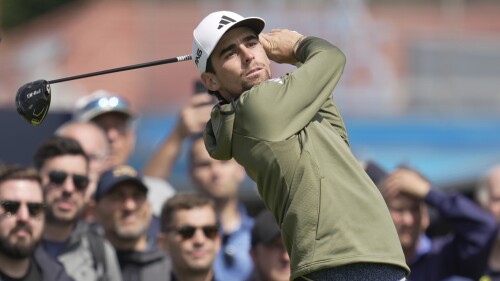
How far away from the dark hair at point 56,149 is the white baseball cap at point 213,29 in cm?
260

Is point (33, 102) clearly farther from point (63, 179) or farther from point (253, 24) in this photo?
point (63, 179)

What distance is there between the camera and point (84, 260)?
26.2 ft

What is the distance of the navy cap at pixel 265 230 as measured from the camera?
324 inches

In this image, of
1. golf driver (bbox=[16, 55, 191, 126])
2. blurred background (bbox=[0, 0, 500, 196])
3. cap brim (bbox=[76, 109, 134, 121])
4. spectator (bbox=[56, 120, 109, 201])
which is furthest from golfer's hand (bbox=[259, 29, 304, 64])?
blurred background (bbox=[0, 0, 500, 196])

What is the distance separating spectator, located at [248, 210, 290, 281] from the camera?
8.23 metres

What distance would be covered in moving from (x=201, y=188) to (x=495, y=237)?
2135mm

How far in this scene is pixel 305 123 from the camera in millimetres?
5598

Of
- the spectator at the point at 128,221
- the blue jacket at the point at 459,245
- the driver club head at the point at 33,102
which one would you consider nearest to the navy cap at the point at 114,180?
the spectator at the point at 128,221

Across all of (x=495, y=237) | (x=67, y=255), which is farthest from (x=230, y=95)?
(x=495, y=237)

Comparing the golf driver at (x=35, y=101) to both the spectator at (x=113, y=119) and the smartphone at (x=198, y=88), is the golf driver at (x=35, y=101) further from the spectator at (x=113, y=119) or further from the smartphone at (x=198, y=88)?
the spectator at (x=113, y=119)

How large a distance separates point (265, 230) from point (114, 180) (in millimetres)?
1039

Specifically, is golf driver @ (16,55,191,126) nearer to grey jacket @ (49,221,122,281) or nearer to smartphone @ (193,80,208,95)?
grey jacket @ (49,221,122,281)

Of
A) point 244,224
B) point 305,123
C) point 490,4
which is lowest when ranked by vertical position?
point 490,4

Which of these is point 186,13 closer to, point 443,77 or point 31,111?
point 443,77
